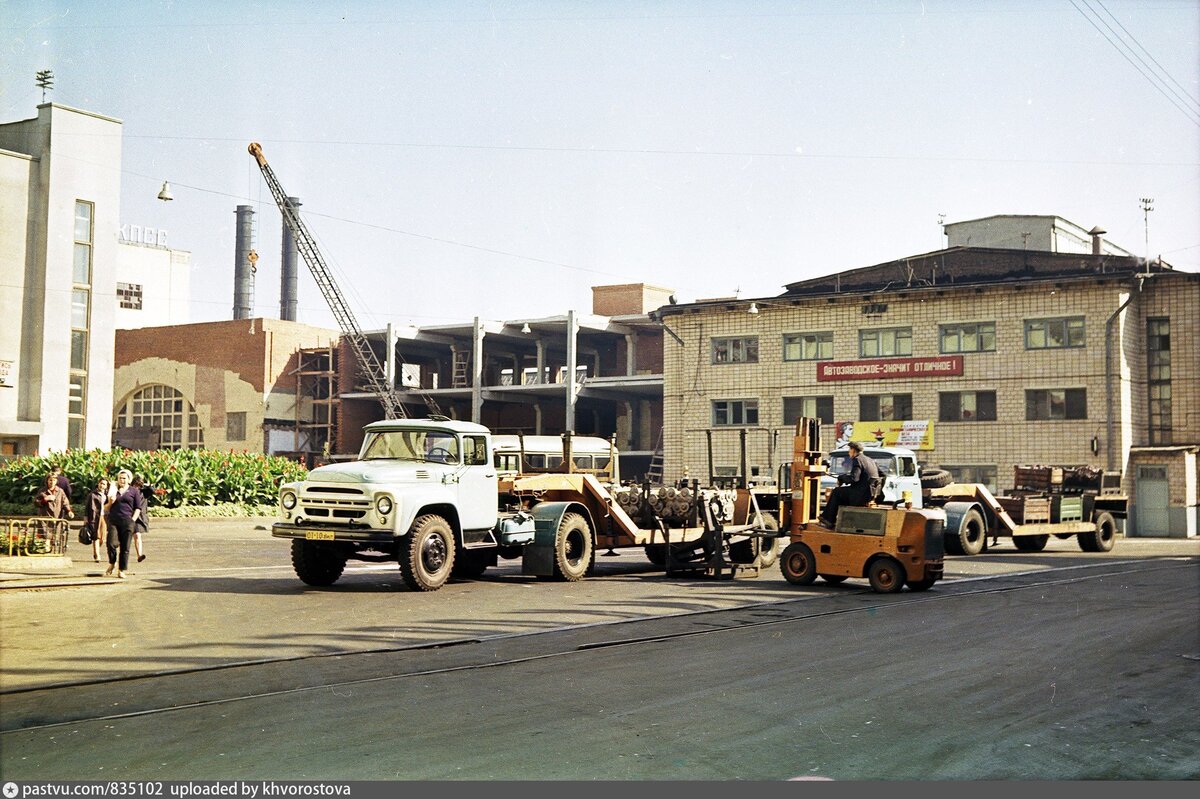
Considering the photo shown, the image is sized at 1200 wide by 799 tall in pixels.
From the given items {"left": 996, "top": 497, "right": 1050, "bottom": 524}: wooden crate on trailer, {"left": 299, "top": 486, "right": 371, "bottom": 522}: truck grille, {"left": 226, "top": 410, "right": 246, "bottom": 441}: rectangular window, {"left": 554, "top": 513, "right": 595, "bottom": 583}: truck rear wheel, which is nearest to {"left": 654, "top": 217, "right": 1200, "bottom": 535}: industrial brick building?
{"left": 996, "top": 497, "right": 1050, "bottom": 524}: wooden crate on trailer

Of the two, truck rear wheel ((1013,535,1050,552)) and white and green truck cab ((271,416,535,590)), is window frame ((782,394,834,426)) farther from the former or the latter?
white and green truck cab ((271,416,535,590))

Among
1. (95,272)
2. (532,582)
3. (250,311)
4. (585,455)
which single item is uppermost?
(250,311)

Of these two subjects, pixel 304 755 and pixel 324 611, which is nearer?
pixel 304 755

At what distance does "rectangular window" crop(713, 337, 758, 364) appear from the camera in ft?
176

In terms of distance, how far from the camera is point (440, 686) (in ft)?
30.1

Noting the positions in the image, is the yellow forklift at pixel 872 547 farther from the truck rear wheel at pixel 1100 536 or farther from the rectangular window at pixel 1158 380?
the rectangular window at pixel 1158 380

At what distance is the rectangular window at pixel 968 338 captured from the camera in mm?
47844

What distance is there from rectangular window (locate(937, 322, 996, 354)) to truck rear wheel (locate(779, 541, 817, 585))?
31.8 m

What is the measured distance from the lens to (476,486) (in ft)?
59.3

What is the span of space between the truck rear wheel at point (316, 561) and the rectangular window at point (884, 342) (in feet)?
121

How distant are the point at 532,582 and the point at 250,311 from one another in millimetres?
51438

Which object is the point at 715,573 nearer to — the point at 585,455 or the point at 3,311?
the point at 585,455

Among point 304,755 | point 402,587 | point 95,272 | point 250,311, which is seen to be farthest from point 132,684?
point 250,311

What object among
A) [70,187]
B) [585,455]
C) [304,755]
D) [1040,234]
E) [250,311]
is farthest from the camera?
[250,311]
